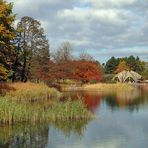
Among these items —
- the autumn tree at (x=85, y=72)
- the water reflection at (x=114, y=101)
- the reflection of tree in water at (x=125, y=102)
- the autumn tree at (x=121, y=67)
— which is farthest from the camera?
the autumn tree at (x=121, y=67)

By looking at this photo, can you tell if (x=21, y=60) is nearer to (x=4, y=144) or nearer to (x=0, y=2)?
(x=0, y=2)

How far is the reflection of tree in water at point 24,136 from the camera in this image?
69.3ft

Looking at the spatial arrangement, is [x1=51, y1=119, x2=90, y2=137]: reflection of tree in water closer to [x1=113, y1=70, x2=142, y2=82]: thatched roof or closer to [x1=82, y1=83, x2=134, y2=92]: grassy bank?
[x1=82, y1=83, x2=134, y2=92]: grassy bank

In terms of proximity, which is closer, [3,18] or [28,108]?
[28,108]

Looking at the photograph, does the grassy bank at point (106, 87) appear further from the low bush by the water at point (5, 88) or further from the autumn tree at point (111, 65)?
the autumn tree at point (111, 65)

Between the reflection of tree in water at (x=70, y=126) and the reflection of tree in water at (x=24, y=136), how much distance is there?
0.82 meters

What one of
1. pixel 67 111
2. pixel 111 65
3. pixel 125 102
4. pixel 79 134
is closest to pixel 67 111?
pixel 67 111

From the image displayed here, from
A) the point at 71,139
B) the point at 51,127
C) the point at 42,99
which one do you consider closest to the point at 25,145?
the point at 71,139

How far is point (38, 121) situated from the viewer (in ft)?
86.2

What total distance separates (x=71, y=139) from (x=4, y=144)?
3597 mm

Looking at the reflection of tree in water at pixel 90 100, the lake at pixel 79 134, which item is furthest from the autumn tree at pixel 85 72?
the lake at pixel 79 134

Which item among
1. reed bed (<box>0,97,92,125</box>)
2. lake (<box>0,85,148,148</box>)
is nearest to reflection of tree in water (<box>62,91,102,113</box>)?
reed bed (<box>0,97,92,125</box>)

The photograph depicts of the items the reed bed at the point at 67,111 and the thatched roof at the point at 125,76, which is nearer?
the reed bed at the point at 67,111

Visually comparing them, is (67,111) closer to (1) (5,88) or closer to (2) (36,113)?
(2) (36,113)
